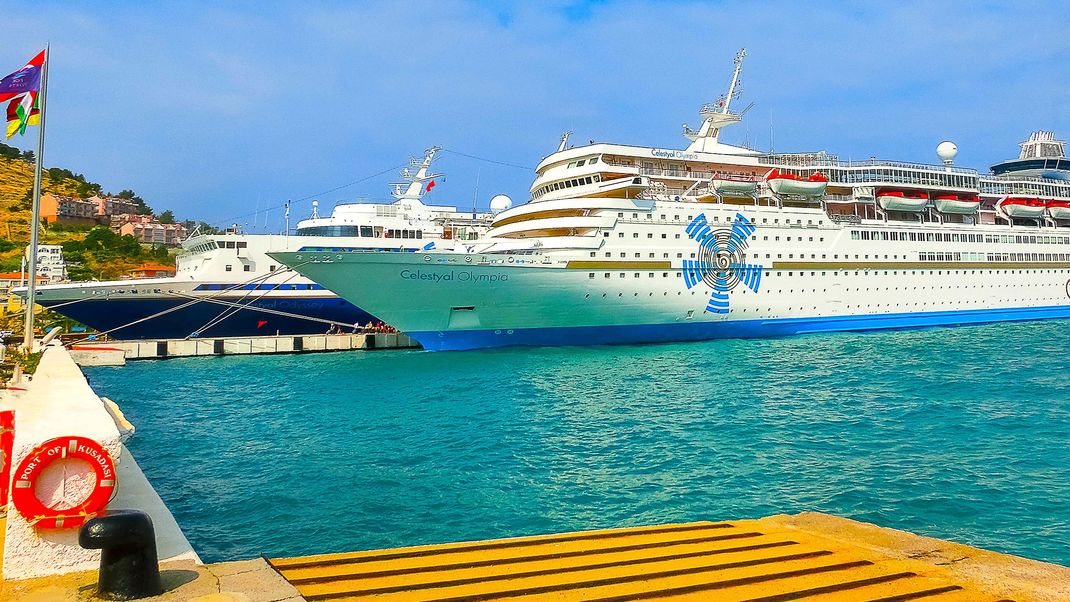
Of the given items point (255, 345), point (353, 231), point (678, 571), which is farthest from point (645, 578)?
point (353, 231)

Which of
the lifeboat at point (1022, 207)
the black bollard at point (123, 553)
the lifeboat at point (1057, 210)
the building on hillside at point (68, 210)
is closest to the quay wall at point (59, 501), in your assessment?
the black bollard at point (123, 553)

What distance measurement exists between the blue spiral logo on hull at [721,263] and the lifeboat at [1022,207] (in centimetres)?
1958

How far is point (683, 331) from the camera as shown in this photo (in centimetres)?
2894

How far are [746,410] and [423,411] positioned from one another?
285 inches

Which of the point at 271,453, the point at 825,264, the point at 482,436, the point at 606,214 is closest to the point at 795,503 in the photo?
the point at 482,436

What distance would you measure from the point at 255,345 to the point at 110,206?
82.2m

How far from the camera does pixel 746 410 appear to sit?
15727 millimetres

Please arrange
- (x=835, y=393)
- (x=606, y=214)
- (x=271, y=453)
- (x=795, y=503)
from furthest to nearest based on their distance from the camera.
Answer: (x=606, y=214), (x=835, y=393), (x=271, y=453), (x=795, y=503)

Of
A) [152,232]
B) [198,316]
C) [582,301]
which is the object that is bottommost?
[198,316]

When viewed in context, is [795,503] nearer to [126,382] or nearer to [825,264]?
[126,382]

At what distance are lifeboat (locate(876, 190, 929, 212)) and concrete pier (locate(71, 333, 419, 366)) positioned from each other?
2416cm

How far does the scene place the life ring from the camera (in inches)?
137

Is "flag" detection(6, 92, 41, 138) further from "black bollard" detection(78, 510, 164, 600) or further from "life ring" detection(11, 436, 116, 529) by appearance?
"black bollard" detection(78, 510, 164, 600)

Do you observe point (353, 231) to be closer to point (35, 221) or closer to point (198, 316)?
point (198, 316)
